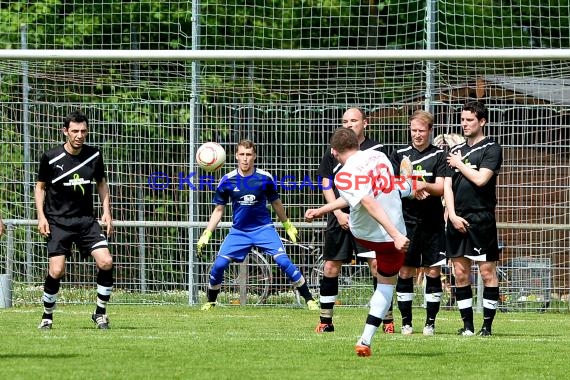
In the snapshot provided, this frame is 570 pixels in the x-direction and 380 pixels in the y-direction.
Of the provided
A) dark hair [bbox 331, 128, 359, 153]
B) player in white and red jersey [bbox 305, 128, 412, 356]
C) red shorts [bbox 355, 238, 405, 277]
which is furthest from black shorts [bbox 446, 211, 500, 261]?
dark hair [bbox 331, 128, 359, 153]

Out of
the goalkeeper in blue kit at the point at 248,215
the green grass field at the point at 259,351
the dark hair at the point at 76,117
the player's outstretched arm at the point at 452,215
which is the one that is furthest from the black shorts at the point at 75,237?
the player's outstretched arm at the point at 452,215

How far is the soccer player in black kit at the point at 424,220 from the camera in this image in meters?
11.9

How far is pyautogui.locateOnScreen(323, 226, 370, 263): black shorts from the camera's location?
39.5 feet

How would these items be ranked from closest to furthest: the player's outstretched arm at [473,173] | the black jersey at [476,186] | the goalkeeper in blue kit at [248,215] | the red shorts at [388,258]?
1. the red shorts at [388,258]
2. the player's outstretched arm at [473,173]
3. the black jersey at [476,186]
4. the goalkeeper in blue kit at [248,215]

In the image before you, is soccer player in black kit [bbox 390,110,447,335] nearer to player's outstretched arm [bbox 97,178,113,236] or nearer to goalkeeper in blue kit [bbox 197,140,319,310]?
player's outstretched arm [bbox 97,178,113,236]

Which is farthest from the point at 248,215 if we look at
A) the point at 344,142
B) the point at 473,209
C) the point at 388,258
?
the point at 344,142

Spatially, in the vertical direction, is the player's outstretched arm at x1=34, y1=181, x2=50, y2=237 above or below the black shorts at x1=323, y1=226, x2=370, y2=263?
above

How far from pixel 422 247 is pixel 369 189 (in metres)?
2.86

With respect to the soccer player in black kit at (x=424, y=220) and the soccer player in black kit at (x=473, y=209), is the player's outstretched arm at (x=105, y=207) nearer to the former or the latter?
the soccer player in black kit at (x=424, y=220)

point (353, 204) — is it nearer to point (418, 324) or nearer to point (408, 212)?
point (408, 212)

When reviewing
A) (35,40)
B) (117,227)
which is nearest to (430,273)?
(117,227)

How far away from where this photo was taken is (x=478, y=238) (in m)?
11.4

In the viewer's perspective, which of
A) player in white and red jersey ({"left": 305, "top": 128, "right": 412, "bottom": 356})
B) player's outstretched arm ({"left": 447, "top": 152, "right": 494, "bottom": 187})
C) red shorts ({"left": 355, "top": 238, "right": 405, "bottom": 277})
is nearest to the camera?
player in white and red jersey ({"left": 305, "top": 128, "right": 412, "bottom": 356})

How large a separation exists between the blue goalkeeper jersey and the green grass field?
1468mm
